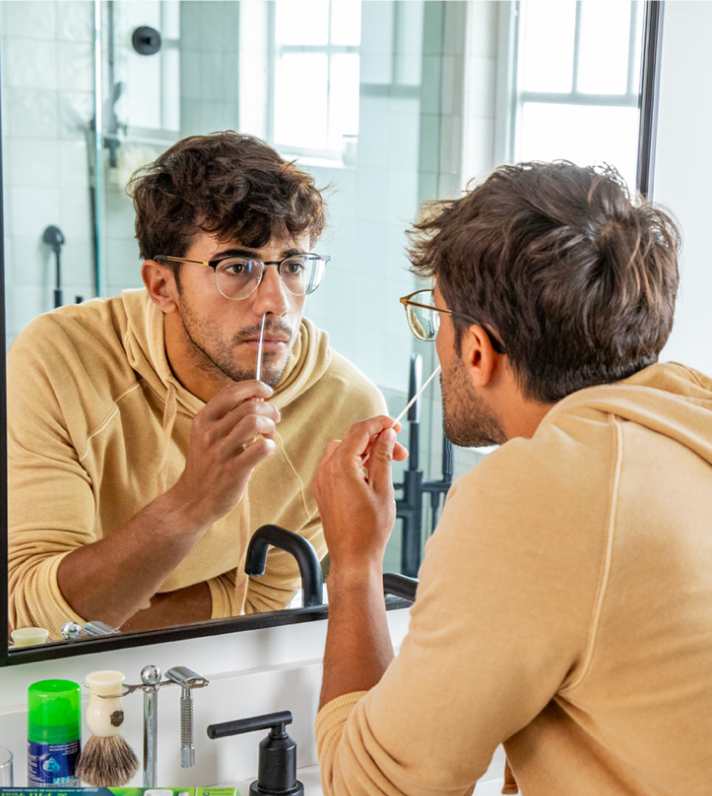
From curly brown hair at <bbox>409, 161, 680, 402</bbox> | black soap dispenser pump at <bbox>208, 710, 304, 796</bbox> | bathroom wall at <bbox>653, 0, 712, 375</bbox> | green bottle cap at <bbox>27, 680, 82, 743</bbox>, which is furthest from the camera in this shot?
bathroom wall at <bbox>653, 0, 712, 375</bbox>

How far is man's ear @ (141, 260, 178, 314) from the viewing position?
1.05 metres

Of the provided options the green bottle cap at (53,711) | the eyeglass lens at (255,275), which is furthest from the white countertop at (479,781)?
the eyeglass lens at (255,275)

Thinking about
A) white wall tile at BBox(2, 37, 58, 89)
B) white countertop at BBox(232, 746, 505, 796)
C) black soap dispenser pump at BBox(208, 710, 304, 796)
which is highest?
white wall tile at BBox(2, 37, 58, 89)

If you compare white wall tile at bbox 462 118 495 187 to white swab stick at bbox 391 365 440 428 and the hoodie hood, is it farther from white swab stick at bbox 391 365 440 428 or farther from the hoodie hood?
the hoodie hood

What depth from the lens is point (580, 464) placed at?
699 mm

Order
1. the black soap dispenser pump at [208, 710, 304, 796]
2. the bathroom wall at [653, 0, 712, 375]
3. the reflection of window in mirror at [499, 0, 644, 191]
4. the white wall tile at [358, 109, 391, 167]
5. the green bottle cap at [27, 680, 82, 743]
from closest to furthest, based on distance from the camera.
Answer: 1. the green bottle cap at [27, 680, 82, 743]
2. the black soap dispenser pump at [208, 710, 304, 796]
3. the white wall tile at [358, 109, 391, 167]
4. the reflection of window in mirror at [499, 0, 644, 191]
5. the bathroom wall at [653, 0, 712, 375]

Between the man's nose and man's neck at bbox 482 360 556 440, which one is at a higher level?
the man's nose

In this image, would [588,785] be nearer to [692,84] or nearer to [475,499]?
[475,499]

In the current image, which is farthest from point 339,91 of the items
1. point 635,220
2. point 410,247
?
point 635,220

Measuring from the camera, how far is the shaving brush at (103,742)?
3.17 feet

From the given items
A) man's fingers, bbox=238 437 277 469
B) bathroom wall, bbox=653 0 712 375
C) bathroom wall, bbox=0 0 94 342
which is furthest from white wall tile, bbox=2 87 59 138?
bathroom wall, bbox=653 0 712 375

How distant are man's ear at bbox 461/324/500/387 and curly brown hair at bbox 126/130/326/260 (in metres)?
0.30

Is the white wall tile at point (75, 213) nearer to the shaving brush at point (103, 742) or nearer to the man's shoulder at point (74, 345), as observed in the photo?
the man's shoulder at point (74, 345)

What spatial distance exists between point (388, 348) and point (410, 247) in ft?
0.45
